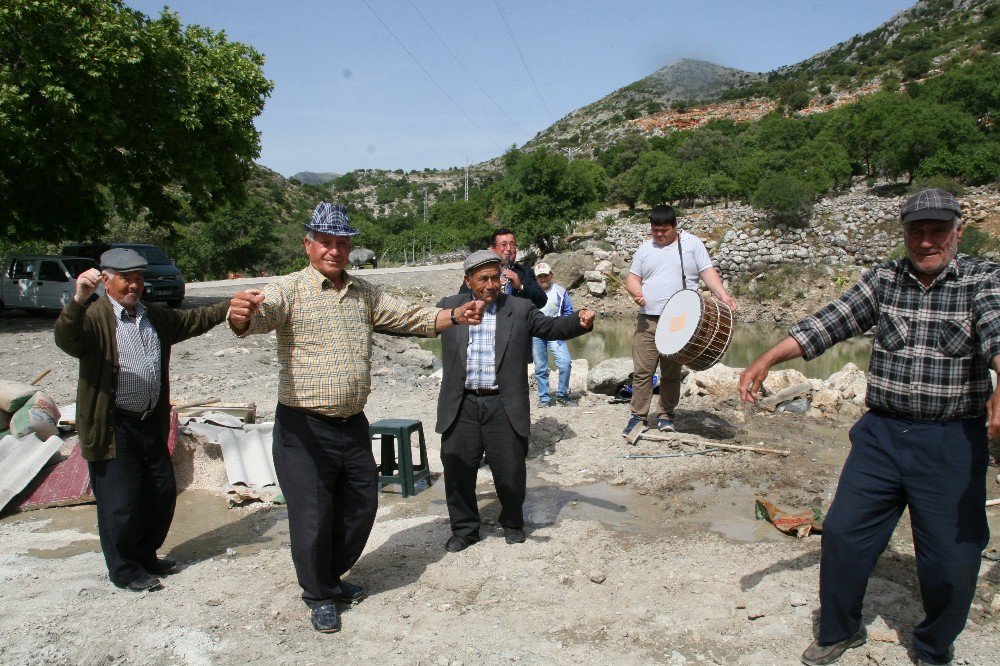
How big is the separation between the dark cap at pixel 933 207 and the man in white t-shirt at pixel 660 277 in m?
3.33

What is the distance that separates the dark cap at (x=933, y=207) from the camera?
3.05 meters

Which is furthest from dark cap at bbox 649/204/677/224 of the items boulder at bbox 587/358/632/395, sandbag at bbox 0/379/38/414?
sandbag at bbox 0/379/38/414

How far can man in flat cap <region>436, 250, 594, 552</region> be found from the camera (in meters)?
4.71

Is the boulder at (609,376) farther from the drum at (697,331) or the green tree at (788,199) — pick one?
the green tree at (788,199)

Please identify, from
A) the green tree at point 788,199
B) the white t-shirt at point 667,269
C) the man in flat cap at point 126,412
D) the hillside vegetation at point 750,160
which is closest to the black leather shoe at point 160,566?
the man in flat cap at point 126,412

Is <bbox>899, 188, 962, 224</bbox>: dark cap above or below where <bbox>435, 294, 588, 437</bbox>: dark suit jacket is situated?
above

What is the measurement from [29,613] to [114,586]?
459 mm

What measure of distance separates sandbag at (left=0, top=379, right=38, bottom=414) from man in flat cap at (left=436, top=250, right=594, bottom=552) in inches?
155

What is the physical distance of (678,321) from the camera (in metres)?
6.25

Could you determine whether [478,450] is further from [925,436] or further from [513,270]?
[925,436]

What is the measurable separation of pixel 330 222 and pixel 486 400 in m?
1.61

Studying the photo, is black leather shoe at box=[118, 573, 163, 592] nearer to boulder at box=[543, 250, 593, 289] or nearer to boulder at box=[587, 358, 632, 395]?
boulder at box=[587, 358, 632, 395]

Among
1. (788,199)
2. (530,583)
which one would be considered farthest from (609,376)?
(788,199)

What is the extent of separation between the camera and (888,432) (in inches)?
128
